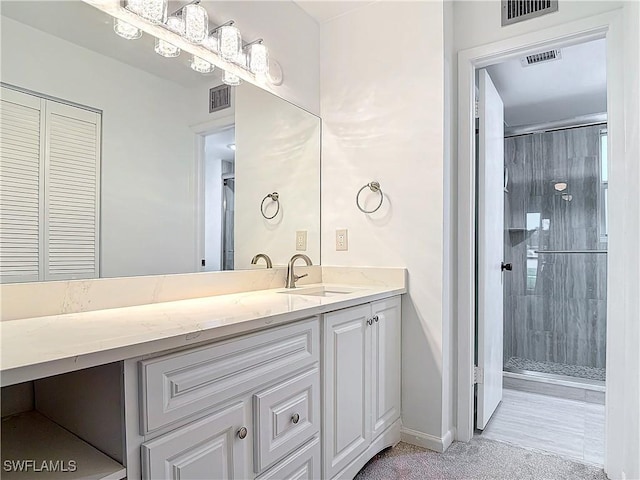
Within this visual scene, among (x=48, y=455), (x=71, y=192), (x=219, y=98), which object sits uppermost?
(x=219, y=98)

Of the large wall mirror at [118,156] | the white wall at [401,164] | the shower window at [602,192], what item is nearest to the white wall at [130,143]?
the large wall mirror at [118,156]

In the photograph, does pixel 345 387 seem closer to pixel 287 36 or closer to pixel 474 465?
pixel 474 465

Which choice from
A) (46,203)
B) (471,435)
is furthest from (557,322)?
(46,203)

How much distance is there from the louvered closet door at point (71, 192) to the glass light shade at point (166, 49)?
41 cm

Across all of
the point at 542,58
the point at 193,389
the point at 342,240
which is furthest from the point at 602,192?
the point at 193,389

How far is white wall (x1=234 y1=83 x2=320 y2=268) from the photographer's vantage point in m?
2.06

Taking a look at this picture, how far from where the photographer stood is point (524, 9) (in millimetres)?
2068

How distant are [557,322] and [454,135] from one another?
2.52 meters

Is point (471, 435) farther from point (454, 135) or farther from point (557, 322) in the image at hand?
point (557, 322)

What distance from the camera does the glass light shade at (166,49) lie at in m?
1.62

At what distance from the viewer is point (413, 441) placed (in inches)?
83.4

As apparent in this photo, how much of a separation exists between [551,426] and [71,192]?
2.77 meters

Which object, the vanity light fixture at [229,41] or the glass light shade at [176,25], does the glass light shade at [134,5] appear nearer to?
the glass light shade at [176,25]

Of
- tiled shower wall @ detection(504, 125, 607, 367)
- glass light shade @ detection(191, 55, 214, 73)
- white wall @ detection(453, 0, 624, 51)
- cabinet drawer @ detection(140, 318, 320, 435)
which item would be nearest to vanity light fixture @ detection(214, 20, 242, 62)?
glass light shade @ detection(191, 55, 214, 73)
